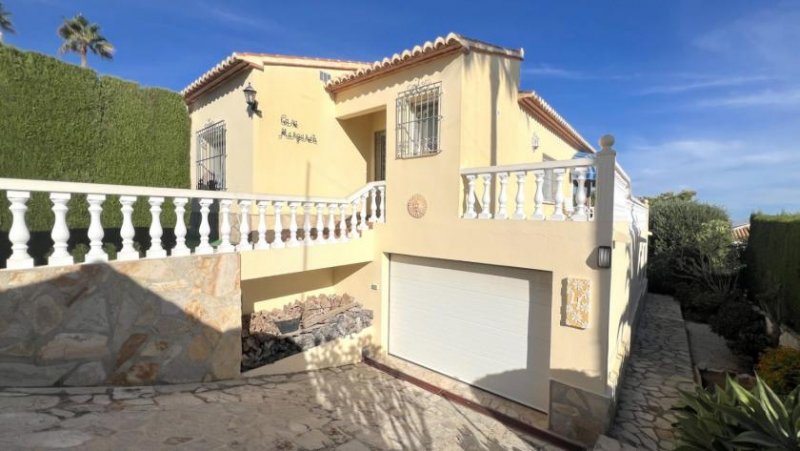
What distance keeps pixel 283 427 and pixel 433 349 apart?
12.8ft

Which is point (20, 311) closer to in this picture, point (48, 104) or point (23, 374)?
point (23, 374)

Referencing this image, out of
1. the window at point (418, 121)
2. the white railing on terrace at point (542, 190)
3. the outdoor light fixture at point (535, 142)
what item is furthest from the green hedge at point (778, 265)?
the window at point (418, 121)

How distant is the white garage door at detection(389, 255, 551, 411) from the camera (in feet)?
20.2

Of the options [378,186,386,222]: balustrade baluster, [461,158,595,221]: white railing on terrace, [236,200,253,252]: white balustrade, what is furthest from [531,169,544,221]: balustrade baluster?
[236,200,253,252]: white balustrade

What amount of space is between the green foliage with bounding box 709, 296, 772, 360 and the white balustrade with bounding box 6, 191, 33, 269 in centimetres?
1238

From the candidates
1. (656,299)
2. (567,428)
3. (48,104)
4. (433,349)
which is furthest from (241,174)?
(656,299)

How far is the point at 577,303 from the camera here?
5316 mm

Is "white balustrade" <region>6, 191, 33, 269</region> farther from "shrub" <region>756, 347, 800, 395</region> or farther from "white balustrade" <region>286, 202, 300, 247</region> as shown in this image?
"shrub" <region>756, 347, 800, 395</region>

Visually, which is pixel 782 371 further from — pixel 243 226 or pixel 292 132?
pixel 292 132

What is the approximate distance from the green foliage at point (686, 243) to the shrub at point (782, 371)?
8141mm

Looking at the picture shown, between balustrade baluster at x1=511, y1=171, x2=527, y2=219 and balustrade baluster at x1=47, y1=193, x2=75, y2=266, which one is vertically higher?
balustrade baluster at x1=511, y1=171, x2=527, y2=219

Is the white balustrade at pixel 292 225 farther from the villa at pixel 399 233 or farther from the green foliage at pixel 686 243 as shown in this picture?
the green foliage at pixel 686 243

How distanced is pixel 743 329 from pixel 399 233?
8041 mm

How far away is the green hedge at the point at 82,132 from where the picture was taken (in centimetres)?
743
